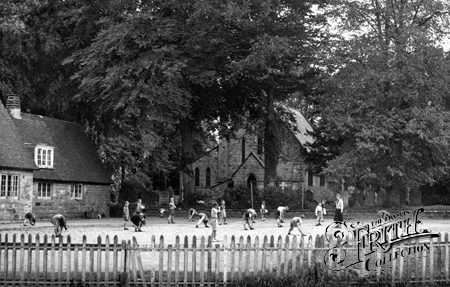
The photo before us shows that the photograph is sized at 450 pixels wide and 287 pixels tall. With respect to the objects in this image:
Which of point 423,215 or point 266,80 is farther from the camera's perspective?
point 266,80

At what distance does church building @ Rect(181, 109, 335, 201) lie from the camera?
71938mm

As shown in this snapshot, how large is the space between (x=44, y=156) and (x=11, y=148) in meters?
4.60

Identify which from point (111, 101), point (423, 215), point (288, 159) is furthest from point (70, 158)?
point (288, 159)

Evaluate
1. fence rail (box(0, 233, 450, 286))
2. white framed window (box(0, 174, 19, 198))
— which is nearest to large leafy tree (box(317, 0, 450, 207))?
white framed window (box(0, 174, 19, 198))

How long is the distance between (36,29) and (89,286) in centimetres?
3981

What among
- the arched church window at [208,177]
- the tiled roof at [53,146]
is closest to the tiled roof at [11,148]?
the tiled roof at [53,146]

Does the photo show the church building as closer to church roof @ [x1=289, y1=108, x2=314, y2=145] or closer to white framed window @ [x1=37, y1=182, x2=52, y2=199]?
church roof @ [x1=289, y1=108, x2=314, y2=145]

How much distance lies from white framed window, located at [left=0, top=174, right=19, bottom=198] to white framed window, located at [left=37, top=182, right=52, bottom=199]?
3.78 m

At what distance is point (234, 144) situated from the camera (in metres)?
Result: 77.5

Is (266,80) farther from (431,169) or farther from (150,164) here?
(150,164)

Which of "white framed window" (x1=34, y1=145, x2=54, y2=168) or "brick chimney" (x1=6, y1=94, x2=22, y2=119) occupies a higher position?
"brick chimney" (x1=6, y1=94, x2=22, y2=119)

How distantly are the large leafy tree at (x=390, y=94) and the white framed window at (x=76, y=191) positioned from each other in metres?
16.7

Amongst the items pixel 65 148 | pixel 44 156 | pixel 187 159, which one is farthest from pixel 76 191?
pixel 187 159

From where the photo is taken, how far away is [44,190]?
46.1m
